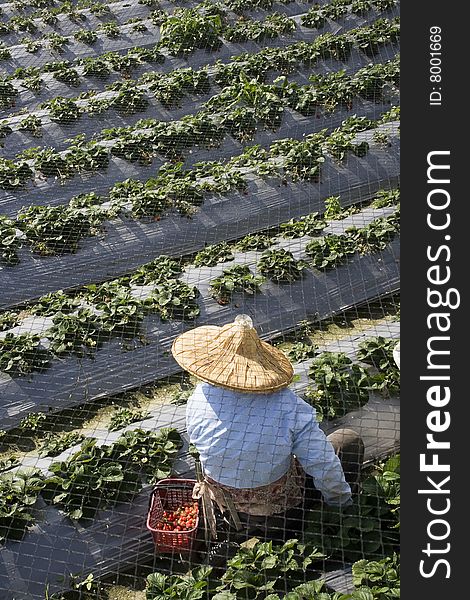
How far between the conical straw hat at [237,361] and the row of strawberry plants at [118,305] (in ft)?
5.41

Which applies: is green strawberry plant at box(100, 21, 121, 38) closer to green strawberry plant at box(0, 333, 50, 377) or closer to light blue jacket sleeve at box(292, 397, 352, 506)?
green strawberry plant at box(0, 333, 50, 377)

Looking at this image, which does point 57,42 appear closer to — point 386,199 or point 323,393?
point 386,199

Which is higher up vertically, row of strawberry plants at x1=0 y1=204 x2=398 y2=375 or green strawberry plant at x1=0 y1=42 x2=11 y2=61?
green strawberry plant at x1=0 y1=42 x2=11 y2=61

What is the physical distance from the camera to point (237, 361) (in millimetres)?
3281

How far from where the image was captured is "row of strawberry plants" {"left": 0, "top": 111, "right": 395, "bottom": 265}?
19.3 ft

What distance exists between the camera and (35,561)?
11.9ft

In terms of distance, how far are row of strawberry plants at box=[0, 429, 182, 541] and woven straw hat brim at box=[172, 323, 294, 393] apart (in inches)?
33.2

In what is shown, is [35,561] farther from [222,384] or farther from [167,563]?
[222,384]

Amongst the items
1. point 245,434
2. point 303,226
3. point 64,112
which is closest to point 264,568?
point 245,434

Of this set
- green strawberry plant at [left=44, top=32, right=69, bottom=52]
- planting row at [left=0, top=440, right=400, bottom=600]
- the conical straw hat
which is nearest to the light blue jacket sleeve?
the conical straw hat

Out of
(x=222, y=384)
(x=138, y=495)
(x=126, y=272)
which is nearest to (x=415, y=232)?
(x=222, y=384)

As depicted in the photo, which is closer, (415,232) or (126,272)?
(415,232)

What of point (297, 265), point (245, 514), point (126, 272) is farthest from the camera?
point (126, 272)

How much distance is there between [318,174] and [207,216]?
3.58 ft
